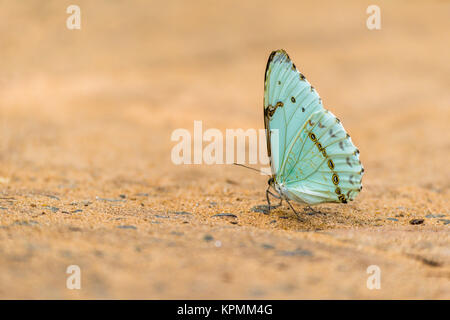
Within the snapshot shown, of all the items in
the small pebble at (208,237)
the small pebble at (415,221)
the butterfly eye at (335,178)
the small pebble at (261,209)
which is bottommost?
the small pebble at (208,237)

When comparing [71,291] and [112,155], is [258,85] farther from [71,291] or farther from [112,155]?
[71,291]

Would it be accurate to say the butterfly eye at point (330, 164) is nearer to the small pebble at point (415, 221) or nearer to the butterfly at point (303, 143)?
the butterfly at point (303, 143)

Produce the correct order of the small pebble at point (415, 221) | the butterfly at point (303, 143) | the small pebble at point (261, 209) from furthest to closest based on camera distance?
the small pebble at point (261, 209) < the small pebble at point (415, 221) < the butterfly at point (303, 143)

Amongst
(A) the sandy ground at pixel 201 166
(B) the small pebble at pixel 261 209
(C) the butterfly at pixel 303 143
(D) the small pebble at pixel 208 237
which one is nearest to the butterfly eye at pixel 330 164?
(C) the butterfly at pixel 303 143

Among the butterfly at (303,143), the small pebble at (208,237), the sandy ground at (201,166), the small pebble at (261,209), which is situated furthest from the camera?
the small pebble at (261,209)

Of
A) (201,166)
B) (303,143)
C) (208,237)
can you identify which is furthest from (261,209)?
(201,166)

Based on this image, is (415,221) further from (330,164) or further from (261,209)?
(261,209)

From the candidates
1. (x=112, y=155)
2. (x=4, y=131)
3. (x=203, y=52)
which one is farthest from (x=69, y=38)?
(x=112, y=155)

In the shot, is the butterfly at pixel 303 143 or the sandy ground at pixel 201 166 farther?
the butterfly at pixel 303 143
